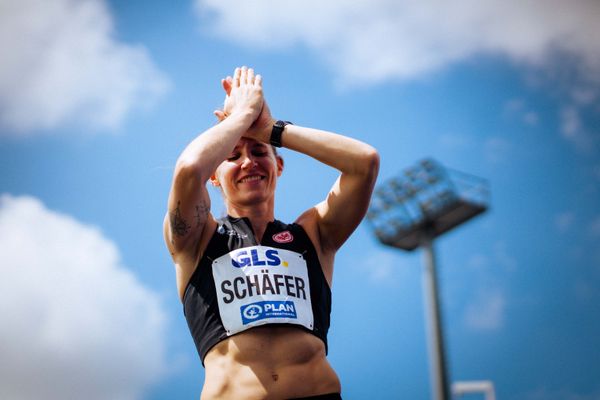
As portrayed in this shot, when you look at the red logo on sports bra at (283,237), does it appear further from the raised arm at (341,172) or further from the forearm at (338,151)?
the forearm at (338,151)

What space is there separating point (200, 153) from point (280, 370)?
3.77ft

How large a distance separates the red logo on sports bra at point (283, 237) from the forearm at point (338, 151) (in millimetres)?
456

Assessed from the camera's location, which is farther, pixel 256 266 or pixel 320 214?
pixel 320 214

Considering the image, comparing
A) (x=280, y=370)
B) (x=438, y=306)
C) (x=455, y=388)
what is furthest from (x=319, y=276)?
(x=455, y=388)

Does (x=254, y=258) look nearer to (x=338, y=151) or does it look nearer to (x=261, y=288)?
(x=261, y=288)

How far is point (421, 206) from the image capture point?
16562 millimetres

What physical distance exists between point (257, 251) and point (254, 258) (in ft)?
0.17

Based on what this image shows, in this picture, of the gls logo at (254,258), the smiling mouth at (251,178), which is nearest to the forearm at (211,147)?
the smiling mouth at (251,178)

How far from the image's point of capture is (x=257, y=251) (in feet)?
11.6

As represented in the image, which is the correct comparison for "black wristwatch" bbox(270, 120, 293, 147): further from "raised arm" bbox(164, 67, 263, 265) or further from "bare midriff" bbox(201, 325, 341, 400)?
"bare midriff" bbox(201, 325, 341, 400)

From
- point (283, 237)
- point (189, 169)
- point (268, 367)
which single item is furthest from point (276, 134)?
point (268, 367)

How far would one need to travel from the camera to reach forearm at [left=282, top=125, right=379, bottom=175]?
3770 mm

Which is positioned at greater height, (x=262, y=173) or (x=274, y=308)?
(x=262, y=173)

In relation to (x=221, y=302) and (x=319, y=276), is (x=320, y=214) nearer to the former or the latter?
(x=319, y=276)
